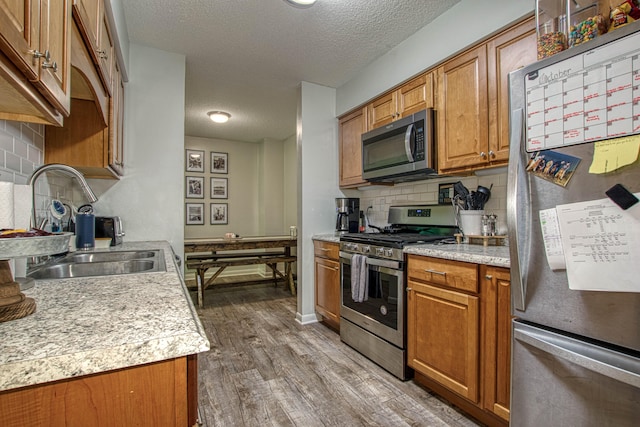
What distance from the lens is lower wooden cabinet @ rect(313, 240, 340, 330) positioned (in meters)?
2.89

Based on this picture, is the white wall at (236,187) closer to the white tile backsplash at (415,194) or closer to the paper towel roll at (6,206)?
the white tile backsplash at (415,194)

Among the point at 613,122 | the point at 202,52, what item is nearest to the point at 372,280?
the point at 613,122

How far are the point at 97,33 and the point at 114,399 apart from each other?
1.59 m

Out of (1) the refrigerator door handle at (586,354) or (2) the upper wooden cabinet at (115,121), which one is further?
(2) the upper wooden cabinet at (115,121)

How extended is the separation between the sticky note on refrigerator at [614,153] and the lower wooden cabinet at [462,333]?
2.17 ft

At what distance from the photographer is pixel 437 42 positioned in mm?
2273

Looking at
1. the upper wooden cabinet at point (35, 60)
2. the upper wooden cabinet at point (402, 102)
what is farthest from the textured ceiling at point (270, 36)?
the upper wooden cabinet at point (35, 60)

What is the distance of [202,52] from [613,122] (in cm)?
283

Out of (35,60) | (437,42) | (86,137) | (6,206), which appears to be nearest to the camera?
(35,60)

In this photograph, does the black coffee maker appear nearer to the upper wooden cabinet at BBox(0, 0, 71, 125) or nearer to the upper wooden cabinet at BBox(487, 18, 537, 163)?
the upper wooden cabinet at BBox(487, 18, 537, 163)

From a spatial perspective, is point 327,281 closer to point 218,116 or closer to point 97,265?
point 97,265

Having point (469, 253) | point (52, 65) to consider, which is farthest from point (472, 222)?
point (52, 65)

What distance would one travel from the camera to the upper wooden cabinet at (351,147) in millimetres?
3094

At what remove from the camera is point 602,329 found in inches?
38.7
